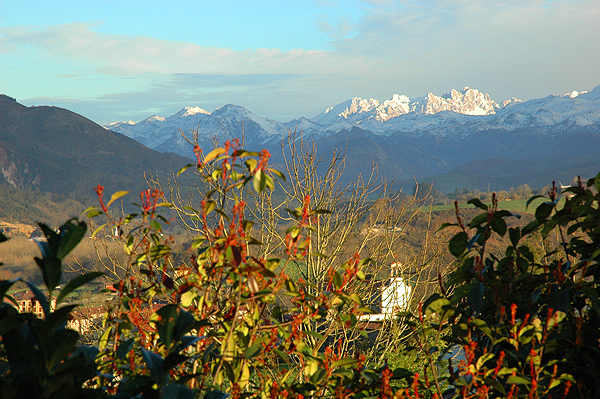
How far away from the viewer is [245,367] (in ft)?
5.02

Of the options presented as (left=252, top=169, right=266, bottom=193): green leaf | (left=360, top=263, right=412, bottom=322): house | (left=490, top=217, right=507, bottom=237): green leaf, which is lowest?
(left=360, top=263, right=412, bottom=322): house

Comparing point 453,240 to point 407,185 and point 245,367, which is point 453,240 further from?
point 407,185

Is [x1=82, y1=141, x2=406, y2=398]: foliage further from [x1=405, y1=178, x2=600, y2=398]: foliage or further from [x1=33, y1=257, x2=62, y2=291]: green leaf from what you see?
[x1=33, y1=257, x2=62, y2=291]: green leaf

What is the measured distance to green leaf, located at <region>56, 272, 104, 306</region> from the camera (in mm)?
1087

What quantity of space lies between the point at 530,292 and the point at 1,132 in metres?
212

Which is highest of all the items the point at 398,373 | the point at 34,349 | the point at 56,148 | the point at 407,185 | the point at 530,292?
the point at 56,148

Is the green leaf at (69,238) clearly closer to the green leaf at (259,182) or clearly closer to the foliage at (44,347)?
the foliage at (44,347)

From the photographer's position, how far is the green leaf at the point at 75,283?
42.8 inches

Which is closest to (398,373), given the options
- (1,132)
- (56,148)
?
Answer: (56,148)

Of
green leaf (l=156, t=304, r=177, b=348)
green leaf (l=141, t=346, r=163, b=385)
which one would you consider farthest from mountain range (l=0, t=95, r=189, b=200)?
green leaf (l=141, t=346, r=163, b=385)

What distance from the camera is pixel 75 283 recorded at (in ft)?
3.86

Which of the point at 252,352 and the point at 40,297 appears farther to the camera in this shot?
the point at 252,352

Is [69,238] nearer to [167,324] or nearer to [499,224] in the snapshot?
[167,324]

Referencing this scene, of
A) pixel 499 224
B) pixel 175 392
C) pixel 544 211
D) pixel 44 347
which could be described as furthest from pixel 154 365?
pixel 544 211
